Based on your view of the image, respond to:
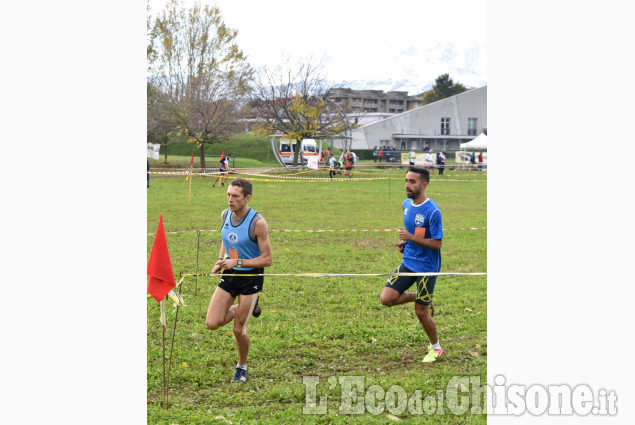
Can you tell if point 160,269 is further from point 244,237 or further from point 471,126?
point 471,126

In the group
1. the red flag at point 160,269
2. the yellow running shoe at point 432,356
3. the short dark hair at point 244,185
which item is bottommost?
the yellow running shoe at point 432,356

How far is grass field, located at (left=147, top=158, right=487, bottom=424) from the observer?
5379mm

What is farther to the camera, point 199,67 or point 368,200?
point 199,67

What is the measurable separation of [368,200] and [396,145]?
1963 inches

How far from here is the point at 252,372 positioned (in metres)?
6.22

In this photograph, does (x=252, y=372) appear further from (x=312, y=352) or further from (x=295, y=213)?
(x=295, y=213)

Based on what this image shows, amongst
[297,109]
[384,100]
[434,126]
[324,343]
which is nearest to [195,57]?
[297,109]

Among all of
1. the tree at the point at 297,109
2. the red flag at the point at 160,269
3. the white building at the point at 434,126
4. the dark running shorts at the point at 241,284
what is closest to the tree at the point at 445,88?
the white building at the point at 434,126

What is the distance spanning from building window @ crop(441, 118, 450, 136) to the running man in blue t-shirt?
68.8 metres

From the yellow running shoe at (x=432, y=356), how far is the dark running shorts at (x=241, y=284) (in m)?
1.88

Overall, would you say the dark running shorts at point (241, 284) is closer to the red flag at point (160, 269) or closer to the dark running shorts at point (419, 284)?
the red flag at point (160, 269)

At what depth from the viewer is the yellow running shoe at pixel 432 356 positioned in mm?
6539

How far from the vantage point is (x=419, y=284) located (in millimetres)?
6555

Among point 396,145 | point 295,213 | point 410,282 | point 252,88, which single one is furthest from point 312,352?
point 396,145
